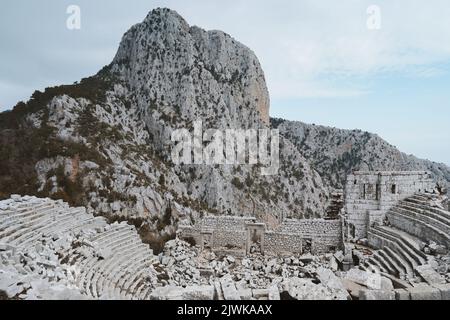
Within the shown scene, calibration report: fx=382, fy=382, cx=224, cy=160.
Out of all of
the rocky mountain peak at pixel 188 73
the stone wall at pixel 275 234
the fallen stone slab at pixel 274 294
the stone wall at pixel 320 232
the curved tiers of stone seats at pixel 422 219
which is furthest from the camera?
the rocky mountain peak at pixel 188 73

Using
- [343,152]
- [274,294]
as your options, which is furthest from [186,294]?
[343,152]

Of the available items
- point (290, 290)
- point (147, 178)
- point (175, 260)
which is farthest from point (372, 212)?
point (147, 178)

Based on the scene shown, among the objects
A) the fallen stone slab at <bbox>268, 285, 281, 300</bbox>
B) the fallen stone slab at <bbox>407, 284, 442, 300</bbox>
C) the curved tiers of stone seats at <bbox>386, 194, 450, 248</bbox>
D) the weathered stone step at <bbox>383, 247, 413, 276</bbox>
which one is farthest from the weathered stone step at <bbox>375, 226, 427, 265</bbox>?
the fallen stone slab at <bbox>268, 285, 281, 300</bbox>

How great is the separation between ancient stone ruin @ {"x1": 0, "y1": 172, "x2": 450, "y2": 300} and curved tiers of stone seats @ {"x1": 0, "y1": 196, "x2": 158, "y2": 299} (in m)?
0.05

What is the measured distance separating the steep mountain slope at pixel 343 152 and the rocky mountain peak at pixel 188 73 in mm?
15977

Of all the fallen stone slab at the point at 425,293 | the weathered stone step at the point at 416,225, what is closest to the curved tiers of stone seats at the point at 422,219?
the weathered stone step at the point at 416,225

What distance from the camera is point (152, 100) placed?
54.5m

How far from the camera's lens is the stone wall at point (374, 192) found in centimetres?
1942

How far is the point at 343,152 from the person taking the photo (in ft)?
258

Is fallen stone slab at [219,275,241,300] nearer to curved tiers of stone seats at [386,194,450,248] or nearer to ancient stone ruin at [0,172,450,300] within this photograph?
ancient stone ruin at [0,172,450,300]

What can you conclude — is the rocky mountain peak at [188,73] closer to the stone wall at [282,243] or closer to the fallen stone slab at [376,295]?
the stone wall at [282,243]

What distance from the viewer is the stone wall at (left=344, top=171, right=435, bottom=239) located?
19.4 m

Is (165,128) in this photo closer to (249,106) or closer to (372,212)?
(249,106)

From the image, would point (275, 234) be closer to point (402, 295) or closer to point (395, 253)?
point (395, 253)
